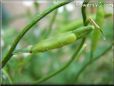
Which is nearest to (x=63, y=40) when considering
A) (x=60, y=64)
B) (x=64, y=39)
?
(x=64, y=39)

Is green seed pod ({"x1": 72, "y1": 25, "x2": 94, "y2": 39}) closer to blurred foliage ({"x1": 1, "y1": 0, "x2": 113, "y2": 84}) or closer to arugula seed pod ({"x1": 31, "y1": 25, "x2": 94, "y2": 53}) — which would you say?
arugula seed pod ({"x1": 31, "y1": 25, "x2": 94, "y2": 53})

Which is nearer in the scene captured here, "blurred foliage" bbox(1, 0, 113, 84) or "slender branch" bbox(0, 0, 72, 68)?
"slender branch" bbox(0, 0, 72, 68)

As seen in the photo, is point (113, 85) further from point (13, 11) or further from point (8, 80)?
point (13, 11)

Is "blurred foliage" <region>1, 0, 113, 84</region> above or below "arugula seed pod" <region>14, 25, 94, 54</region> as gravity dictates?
below

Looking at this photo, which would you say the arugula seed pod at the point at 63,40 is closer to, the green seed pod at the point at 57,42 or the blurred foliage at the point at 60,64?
the green seed pod at the point at 57,42

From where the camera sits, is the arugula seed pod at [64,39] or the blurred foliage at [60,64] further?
the blurred foliage at [60,64]

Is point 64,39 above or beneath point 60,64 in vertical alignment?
above

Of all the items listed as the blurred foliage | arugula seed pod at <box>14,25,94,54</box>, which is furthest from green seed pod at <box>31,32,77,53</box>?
the blurred foliage

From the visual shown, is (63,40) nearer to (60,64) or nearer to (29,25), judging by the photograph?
(29,25)

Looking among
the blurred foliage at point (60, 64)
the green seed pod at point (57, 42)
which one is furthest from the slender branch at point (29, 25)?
the blurred foliage at point (60, 64)
